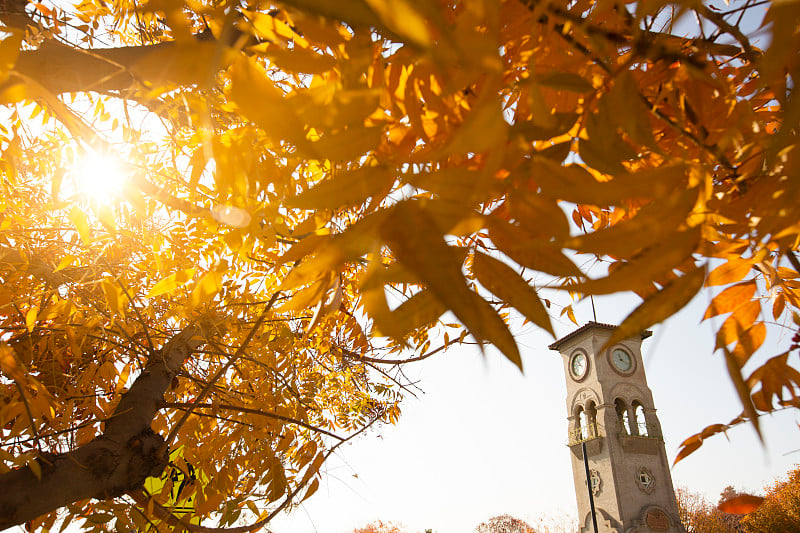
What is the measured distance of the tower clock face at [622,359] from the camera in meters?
15.4

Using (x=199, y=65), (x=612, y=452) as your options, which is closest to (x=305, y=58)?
(x=199, y=65)

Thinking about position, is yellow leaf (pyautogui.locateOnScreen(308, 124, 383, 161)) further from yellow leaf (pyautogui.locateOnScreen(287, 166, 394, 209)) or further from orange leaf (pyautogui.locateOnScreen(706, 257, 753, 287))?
orange leaf (pyautogui.locateOnScreen(706, 257, 753, 287))

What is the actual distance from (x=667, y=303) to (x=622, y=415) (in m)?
17.1

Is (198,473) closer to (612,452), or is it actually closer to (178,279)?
Answer: (178,279)

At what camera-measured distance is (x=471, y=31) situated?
19 centimetres

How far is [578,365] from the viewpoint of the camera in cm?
1588

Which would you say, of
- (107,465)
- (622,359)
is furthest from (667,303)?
(622,359)

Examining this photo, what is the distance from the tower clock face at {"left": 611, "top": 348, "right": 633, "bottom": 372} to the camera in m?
15.4

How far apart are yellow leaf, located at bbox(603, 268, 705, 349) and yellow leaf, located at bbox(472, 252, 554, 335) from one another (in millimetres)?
35

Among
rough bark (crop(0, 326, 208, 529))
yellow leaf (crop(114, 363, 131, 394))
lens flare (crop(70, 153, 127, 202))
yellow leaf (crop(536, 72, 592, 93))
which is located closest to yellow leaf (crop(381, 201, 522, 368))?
yellow leaf (crop(536, 72, 592, 93))

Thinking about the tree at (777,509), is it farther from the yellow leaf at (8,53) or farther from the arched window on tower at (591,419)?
the yellow leaf at (8,53)

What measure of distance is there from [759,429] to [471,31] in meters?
0.28

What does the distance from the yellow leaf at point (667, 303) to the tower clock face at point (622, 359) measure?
1698 centimetres

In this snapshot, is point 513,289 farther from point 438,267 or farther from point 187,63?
point 187,63
